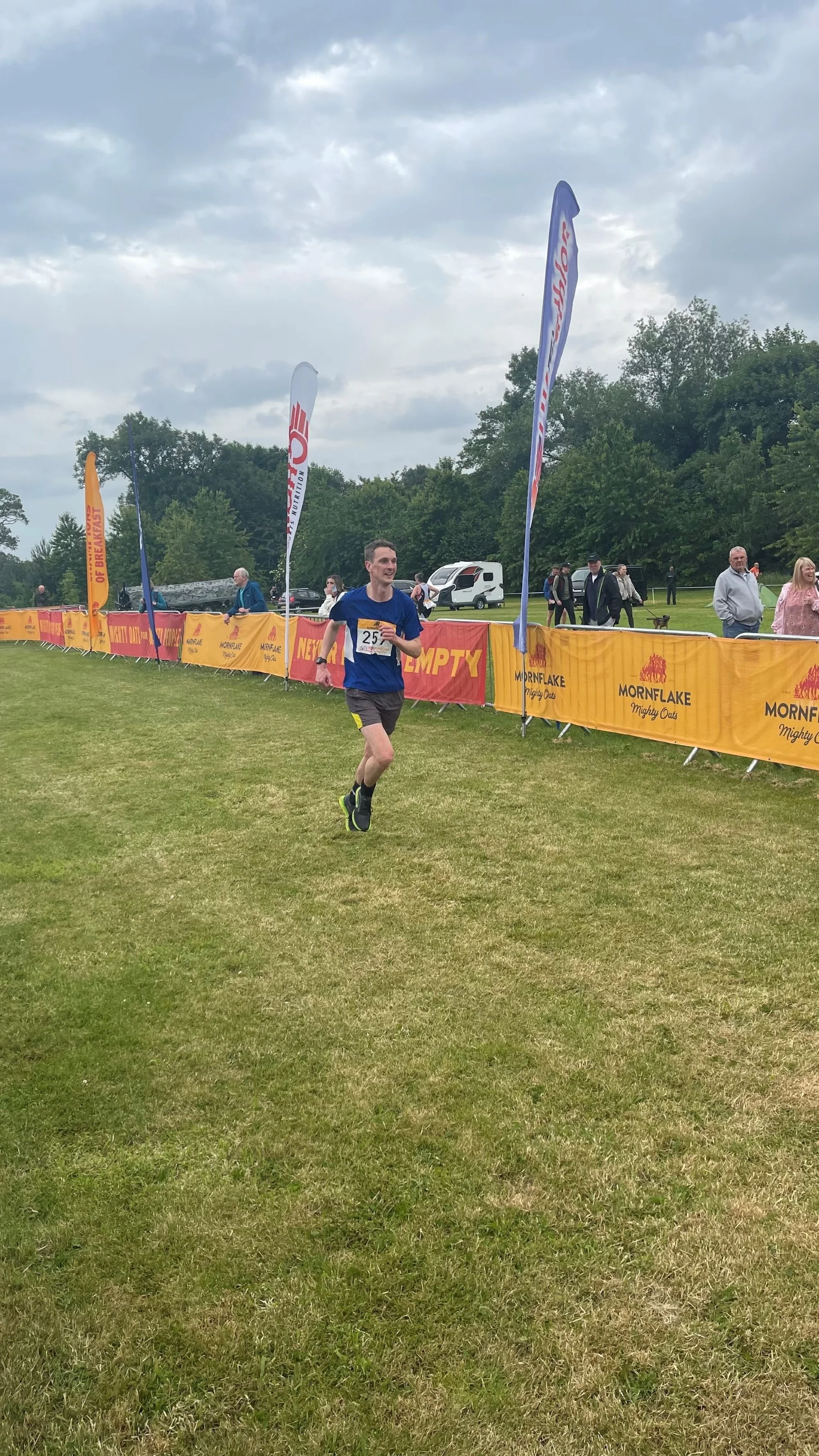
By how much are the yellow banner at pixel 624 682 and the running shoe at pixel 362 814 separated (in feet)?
12.7

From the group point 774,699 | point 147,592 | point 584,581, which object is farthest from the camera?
point 584,581

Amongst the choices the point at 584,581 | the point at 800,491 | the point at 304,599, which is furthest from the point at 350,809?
the point at 304,599

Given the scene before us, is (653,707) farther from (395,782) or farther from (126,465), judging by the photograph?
(126,465)

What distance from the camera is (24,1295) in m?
2.53

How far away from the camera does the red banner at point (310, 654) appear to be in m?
15.0

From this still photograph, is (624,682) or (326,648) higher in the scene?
(326,648)

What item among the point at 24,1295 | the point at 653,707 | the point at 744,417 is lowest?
the point at 24,1295

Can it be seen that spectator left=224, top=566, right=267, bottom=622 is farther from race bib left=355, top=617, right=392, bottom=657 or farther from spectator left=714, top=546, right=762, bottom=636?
race bib left=355, top=617, right=392, bottom=657

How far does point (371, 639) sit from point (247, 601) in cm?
1287

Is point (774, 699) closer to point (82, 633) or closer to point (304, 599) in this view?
point (82, 633)

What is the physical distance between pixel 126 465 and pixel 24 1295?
110155 mm

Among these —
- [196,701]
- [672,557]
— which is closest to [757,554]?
[672,557]

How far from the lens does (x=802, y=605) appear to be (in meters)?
9.78

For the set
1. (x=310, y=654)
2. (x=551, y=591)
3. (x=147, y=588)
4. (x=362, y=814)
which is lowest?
(x=362, y=814)
